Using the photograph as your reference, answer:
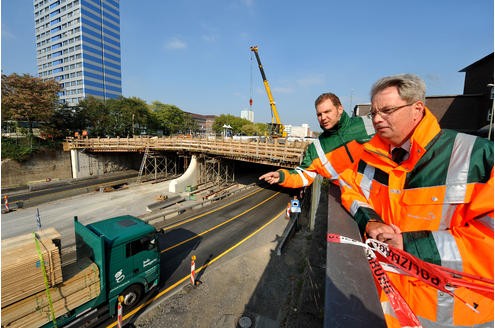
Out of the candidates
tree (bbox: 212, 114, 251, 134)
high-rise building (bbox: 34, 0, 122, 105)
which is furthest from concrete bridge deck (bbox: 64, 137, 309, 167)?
high-rise building (bbox: 34, 0, 122, 105)

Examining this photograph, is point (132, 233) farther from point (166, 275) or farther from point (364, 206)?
point (364, 206)

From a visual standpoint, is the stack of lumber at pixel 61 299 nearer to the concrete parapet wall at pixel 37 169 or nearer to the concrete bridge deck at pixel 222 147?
the concrete bridge deck at pixel 222 147

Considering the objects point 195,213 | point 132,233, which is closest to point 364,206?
point 132,233

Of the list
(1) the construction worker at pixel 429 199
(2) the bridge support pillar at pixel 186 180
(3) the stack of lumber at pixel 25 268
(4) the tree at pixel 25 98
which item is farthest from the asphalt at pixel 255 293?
(4) the tree at pixel 25 98

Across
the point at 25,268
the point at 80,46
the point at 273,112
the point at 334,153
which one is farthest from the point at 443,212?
the point at 80,46

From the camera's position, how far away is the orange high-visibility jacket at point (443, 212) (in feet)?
4.53

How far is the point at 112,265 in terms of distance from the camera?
7.14 meters

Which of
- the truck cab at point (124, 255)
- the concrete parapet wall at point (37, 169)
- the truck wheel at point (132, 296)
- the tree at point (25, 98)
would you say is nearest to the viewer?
the truck cab at point (124, 255)

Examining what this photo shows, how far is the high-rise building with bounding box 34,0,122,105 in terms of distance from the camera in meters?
71.7

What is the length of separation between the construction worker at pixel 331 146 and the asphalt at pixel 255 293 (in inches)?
110

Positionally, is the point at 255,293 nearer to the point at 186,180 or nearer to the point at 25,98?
the point at 186,180

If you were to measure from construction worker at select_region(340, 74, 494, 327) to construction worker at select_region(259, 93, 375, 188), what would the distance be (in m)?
1.20

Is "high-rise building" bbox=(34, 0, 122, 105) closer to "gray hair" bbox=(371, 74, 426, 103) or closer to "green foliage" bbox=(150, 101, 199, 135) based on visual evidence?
"green foliage" bbox=(150, 101, 199, 135)

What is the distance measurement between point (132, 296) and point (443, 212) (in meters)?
9.83
